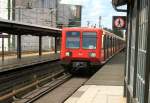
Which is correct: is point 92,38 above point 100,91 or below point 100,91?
above

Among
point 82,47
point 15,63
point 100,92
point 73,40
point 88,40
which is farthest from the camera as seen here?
point 15,63

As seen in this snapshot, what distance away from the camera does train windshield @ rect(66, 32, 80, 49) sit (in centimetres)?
2412

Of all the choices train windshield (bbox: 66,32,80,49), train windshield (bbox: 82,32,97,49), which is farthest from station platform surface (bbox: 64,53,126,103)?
train windshield (bbox: 66,32,80,49)

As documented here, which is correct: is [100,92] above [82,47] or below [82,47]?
below

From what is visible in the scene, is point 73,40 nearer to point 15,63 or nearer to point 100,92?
point 15,63

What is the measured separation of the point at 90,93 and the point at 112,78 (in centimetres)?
554

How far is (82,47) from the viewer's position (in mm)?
23922

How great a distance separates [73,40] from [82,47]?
0.71m

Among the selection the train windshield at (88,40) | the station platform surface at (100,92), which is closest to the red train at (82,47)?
the train windshield at (88,40)

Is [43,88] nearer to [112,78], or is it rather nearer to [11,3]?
[112,78]

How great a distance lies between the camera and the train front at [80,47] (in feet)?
77.4

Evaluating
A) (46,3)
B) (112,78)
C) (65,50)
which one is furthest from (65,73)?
(46,3)

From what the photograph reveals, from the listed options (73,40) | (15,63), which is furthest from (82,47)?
(15,63)

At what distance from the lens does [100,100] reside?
1294cm
